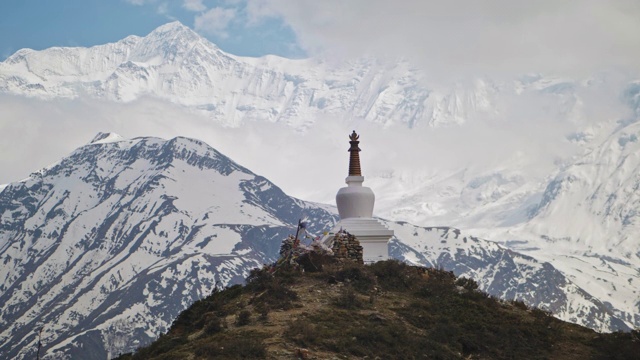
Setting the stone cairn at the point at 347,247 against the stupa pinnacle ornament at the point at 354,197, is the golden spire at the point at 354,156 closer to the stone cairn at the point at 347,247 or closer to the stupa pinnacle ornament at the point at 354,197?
the stupa pinnacle ornament at the point at 354,197

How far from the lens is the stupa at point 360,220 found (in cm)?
6462

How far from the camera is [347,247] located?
60500 mm

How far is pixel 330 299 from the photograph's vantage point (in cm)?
5181

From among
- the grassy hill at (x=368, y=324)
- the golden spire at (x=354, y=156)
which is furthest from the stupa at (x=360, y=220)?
the grassy hill at (x=368, y=324)

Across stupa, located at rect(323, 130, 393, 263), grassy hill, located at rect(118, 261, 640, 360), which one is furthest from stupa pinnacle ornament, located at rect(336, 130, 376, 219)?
grassy hill, located at rect(118, 261, 640, 360)

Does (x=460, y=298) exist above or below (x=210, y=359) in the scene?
above

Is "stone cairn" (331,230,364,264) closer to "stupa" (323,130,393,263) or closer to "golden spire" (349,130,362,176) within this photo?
"stupa" (323,130,393,263)

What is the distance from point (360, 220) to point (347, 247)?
5348mm

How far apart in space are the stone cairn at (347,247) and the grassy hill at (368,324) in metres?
2.66

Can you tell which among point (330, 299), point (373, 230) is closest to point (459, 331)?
point (330, 299)

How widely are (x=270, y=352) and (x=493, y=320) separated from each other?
12.9 m

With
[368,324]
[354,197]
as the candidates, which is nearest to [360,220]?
[354,197]

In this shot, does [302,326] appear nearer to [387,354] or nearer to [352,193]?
[387,354]

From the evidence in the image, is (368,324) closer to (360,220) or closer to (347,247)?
(347,247)
